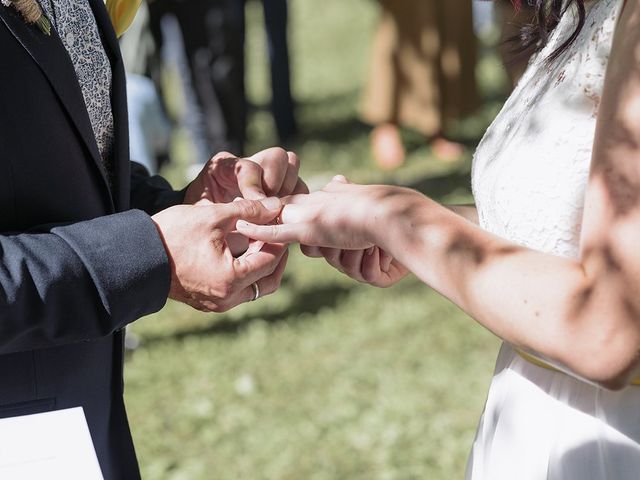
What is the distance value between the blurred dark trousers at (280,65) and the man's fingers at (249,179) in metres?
5.28

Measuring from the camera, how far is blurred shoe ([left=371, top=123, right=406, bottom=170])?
7.39 m

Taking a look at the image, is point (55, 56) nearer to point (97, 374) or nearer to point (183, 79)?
point (97, 374)

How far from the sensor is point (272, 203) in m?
2.01

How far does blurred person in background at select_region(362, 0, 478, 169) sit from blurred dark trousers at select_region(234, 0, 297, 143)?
79cm

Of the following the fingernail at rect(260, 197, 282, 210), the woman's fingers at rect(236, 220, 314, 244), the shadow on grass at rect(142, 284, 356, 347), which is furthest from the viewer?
the shadow on grass at rect(142, 284, 356, 347)

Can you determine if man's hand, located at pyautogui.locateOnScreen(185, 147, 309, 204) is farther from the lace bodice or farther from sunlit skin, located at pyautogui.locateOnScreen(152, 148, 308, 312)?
the lace bodice

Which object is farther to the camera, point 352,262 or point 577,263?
point 352,262

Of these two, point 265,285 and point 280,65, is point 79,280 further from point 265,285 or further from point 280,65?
point 280,65

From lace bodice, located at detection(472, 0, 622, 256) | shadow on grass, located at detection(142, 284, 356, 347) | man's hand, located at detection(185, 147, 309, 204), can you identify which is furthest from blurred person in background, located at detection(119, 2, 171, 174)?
lace bodice, located at detection(472, 0, 622, 256)

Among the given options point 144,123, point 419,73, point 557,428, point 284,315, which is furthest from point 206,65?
point 557,428

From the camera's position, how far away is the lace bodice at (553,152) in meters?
1.55

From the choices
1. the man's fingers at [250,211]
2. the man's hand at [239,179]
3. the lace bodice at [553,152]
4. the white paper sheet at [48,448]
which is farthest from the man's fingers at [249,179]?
the white paper sheet at [48,448]

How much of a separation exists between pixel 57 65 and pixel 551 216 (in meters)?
0.89

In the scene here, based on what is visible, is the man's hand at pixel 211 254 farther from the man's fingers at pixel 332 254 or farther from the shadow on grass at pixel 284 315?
the shadow on grass at pixel 284 315
